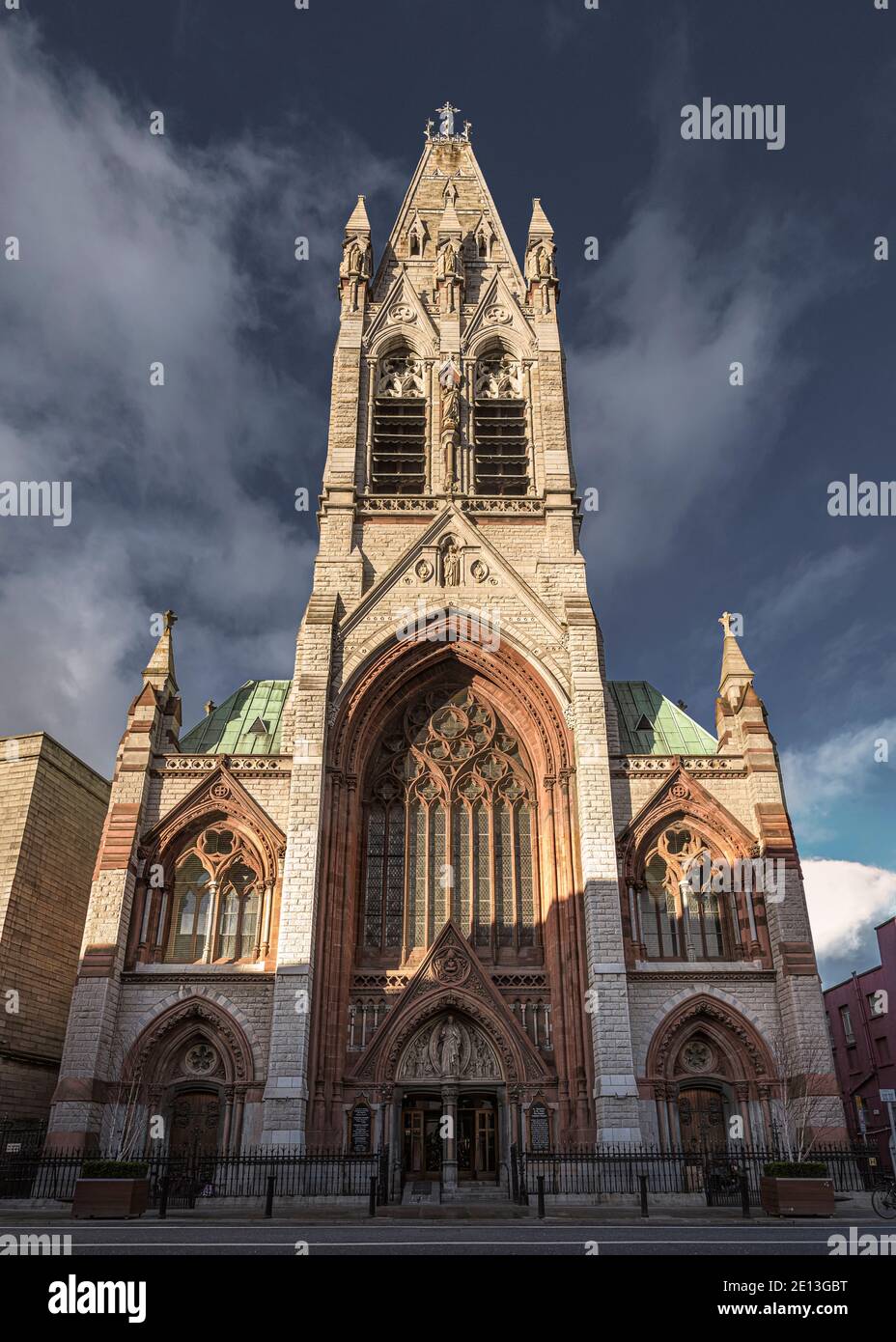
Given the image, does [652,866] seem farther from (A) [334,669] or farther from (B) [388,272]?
(B) [388,272]

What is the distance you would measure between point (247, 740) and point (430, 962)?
9583mm

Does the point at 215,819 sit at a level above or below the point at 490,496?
below

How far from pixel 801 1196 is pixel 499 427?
1019 inches

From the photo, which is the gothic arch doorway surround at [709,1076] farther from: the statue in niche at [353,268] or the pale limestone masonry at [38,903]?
the statue in niche at [353,268]

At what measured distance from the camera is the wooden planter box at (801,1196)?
53.6 feet

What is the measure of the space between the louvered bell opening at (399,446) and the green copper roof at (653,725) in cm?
1054

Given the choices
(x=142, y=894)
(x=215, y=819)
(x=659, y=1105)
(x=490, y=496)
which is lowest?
(x=659, y=1105)

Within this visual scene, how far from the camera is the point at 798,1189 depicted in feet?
54.2

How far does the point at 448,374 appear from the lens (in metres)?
33.6

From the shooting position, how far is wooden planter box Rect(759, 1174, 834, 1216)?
53.6 feet

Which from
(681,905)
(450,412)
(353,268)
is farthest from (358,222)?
(681,905)

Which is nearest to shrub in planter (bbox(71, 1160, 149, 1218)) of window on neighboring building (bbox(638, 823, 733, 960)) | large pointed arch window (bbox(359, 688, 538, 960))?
large pointed arch window (bbox(359, 688, 538, 960))
